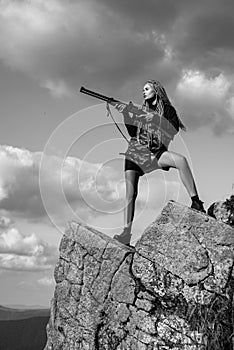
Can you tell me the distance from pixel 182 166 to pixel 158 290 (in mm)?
2329

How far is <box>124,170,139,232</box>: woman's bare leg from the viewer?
8.79 m

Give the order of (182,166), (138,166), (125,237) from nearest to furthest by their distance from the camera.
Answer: (182,166) < (125,237) < (138,166)

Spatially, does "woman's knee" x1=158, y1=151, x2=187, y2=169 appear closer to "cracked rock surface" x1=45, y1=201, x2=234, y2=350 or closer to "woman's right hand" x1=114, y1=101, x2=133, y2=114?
"cracked rock surface" x1=45, y1=201, x2=234, y2=350

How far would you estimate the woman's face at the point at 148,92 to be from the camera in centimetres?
891

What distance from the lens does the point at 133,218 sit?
8.83 metres

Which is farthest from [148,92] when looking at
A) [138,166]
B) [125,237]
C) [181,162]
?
[125,237]

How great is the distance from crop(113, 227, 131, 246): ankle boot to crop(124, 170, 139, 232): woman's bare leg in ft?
0.45

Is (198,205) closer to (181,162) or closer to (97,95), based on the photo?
(181,162)

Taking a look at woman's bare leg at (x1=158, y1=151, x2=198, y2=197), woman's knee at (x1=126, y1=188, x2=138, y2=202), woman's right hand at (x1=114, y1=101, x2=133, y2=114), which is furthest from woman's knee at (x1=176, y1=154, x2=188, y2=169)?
woman's right hand at (x1=114, y1=101, x2=133, y2=114)

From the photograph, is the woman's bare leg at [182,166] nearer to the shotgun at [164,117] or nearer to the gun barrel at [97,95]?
the shotgun at [164,117]

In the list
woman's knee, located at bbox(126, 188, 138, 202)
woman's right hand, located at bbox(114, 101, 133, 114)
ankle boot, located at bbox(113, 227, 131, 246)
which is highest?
woman's right hand, located at bbox(114, 101, 133, 114)

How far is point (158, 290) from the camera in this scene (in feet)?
23.9

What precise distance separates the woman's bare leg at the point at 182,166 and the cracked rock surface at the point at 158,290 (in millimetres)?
531

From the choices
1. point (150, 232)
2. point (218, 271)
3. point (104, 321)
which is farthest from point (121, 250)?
point (218, 271)
